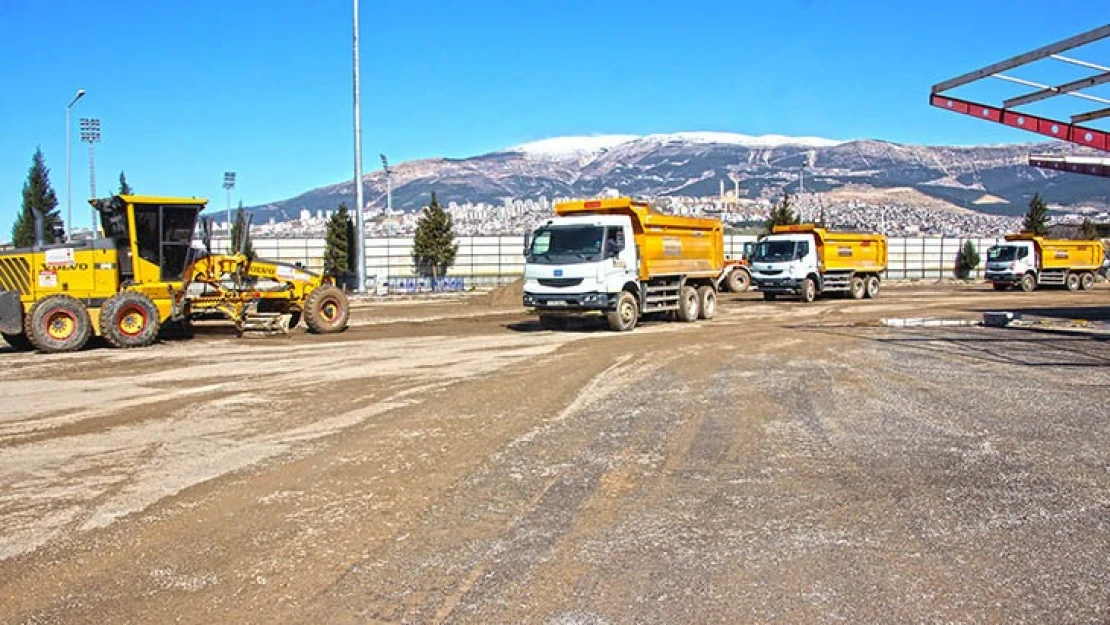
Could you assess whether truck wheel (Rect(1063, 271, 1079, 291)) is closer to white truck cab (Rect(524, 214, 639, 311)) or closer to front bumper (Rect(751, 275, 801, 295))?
front bumper (Rect(751, 275, 801, 295))

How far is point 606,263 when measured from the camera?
746 inches

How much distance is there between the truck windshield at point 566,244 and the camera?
19000 millimetres

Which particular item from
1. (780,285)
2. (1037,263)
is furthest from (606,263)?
(1037,263)

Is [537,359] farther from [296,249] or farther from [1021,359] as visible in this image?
[296,249]

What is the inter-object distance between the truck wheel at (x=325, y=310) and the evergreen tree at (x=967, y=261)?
169ft

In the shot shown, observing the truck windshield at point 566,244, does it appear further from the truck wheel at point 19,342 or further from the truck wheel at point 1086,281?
the truck wheel at point 1086,281

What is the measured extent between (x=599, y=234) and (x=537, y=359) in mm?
5770

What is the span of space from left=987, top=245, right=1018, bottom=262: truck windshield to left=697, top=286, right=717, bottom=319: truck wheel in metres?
24.0

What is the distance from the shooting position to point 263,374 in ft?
40.8

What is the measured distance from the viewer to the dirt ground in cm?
432

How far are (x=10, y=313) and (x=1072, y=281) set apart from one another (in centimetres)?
4357

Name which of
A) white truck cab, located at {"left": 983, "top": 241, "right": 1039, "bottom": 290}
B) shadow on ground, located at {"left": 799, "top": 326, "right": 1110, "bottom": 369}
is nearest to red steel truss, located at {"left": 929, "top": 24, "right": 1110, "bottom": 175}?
shadow on ground, located at {"left": 799, "top": 326, "right": 1110, "bottom": 369}

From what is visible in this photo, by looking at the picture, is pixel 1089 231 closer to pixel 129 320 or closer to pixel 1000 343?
pixel 1000 343

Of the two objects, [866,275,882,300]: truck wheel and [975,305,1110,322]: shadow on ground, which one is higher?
[866,275,882,300]: truck wheel
